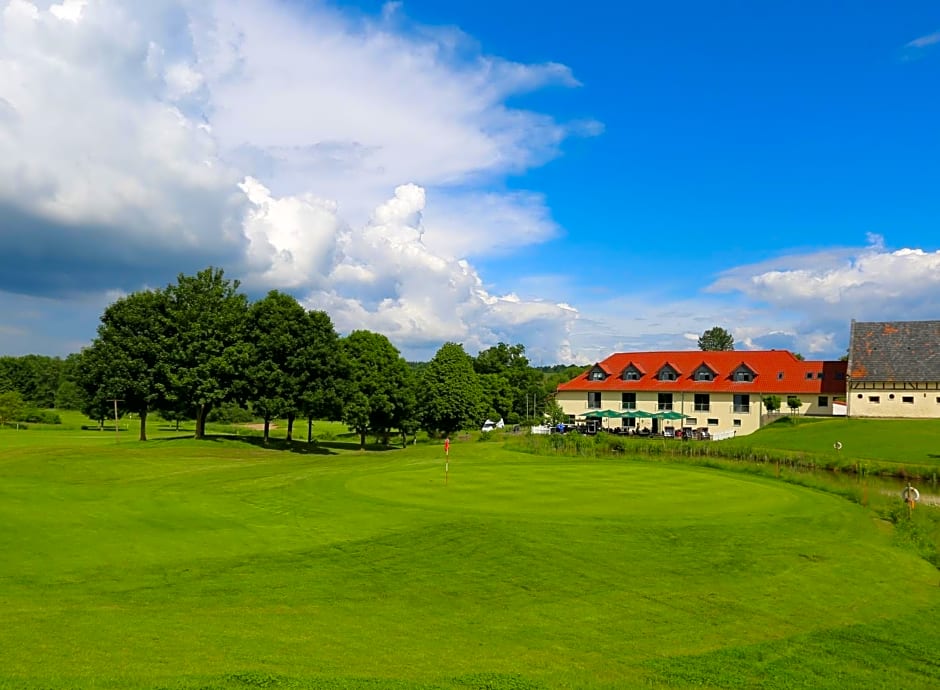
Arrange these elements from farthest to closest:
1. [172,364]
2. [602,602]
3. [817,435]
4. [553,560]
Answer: [817,435] → [172,364] → [553,560] → [602,602]

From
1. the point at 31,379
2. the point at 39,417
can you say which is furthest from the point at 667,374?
the point at 31,379

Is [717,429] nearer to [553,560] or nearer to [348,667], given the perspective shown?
[553,560]

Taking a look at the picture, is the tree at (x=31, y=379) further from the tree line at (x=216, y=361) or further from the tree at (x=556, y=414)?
the tree at (x=556, y=414)

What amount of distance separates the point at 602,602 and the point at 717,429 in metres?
59.0

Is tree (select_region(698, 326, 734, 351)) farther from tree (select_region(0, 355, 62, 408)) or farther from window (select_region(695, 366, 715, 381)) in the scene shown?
tree (select_region(0, 355, 62, 408))

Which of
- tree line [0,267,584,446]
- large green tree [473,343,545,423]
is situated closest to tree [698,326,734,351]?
large green tree [473,343,545,423]

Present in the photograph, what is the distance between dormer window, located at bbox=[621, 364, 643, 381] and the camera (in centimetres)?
7469

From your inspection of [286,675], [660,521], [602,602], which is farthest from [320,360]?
[286,675]

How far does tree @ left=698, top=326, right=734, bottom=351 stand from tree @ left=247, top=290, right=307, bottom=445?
392ft

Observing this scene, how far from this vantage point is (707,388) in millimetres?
69500

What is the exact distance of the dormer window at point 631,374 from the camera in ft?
245

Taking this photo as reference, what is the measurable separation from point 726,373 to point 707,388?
3067mm

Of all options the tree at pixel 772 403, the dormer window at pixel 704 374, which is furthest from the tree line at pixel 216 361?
the tree at pixel 772 403

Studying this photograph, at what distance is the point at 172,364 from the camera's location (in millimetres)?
49312
